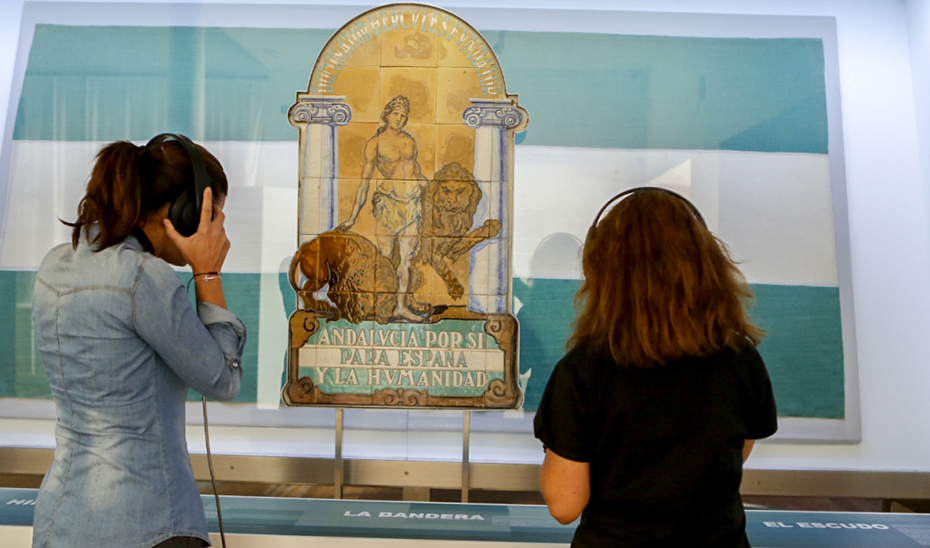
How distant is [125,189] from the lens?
50.7 inches

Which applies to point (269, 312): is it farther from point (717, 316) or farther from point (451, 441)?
point (717, 316)

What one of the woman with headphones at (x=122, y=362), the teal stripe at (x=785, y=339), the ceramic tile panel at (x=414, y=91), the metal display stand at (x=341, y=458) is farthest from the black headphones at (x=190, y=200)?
the teal stripe at (x=785, y=339)

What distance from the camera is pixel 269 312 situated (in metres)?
2.97

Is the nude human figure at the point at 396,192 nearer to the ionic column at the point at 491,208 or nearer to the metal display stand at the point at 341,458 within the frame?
the ionic column at the point at 491,208

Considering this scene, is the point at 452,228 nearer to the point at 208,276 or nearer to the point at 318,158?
the point at 318,158

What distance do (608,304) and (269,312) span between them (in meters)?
2.05

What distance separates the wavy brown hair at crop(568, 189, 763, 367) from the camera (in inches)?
47.9

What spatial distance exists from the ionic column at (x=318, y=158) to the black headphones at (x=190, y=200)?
1.31 meters

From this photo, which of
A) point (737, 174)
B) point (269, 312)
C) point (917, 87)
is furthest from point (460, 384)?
point (917, 87)

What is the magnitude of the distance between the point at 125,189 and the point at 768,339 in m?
2.57

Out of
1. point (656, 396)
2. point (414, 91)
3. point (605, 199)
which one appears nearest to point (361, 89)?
point (414, 91)

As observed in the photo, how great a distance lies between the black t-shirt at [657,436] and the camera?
1214 mm

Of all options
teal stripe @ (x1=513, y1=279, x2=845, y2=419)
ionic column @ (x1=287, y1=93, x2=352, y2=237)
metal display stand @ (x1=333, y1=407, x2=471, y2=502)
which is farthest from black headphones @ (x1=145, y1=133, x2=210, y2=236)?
teal stripe @ (x1=513, y1=279, x2=845, y2=419)

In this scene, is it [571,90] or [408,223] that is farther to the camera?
[571,90]
